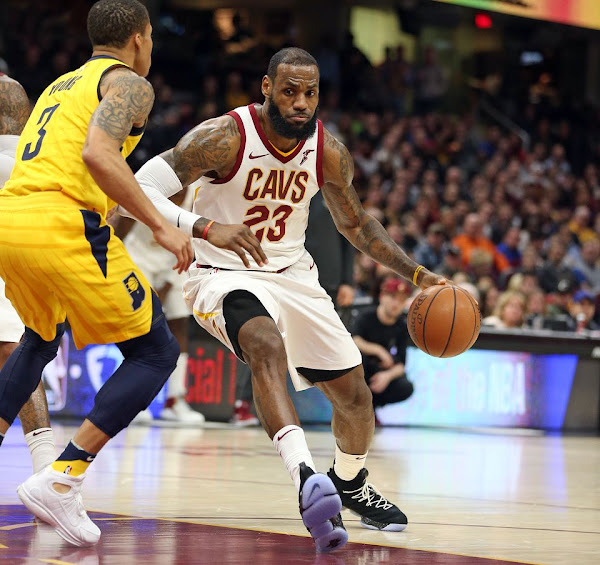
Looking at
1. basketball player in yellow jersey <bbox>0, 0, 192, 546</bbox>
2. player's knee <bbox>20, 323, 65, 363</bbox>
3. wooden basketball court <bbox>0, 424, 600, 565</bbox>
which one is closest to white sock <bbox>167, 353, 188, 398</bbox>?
wooden basketball court <bbox>0, 424, 600, 565</bbox>

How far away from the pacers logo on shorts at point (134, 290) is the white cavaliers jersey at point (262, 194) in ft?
2.56

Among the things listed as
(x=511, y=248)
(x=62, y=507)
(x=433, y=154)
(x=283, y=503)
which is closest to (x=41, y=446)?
(x=62, y=507)

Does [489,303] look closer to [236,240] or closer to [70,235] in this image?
[236,240]

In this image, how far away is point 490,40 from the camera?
83.8ft

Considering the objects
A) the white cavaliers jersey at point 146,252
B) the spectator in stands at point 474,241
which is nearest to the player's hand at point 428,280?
the white cavaliers jersey at point 146,252

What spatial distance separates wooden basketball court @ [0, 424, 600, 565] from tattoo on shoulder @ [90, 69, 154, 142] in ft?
4.91

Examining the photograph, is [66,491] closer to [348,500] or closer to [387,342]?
[348,500]

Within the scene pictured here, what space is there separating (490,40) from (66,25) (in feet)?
34.2

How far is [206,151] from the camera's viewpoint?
16.7 ft

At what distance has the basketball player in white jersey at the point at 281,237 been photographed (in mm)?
4988

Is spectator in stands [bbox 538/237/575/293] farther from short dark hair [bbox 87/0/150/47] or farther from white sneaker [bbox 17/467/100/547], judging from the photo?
white sneaker [bbox 17/467/100/547]

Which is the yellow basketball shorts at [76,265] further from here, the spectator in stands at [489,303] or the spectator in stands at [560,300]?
the spectator in stands at [560,300]

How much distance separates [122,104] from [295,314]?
130 cm

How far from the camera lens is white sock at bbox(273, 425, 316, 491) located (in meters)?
4.48
